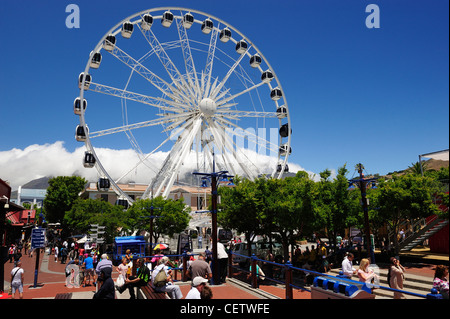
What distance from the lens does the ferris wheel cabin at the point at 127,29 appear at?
28.1m

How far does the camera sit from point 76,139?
86.0ft

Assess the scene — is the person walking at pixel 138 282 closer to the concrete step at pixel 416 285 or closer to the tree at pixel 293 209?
the concrete step at pixel 416 285

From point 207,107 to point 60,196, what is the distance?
37997mm

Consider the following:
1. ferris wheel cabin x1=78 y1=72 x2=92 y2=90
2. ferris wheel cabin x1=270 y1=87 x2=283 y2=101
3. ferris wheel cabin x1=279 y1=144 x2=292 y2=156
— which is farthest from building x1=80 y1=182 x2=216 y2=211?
ferris wheel cabin x1=78 y1=72 x2=92 y2=90

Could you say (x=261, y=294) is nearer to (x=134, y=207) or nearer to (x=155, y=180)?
(x=155, y=180)

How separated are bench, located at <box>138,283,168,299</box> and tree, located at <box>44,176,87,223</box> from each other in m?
52.1

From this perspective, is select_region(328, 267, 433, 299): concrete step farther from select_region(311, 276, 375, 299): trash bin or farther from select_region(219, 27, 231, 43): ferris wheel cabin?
select_region(219, 27, 231, 43): ferris wheel cabin

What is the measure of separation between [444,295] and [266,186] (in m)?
15.5

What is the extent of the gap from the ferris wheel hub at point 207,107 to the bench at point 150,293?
23.7m

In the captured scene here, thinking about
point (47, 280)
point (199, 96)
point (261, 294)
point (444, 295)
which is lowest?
point (47, 280)

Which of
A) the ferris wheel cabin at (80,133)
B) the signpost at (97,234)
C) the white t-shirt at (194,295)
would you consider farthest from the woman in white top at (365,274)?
the ferris wheel cabin at (80,133)
